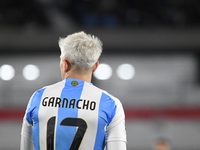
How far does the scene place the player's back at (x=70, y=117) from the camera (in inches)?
55.4

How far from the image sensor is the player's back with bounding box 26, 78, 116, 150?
1.41 metres

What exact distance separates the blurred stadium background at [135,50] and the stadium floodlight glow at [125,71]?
0.16 ft

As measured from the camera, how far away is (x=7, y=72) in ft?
38.2

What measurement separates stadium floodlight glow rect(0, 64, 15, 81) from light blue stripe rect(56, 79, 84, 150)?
10607mm

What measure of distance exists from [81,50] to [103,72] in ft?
32.5

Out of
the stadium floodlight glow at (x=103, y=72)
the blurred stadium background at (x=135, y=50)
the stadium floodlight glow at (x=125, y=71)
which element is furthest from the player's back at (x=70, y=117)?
the stadium floodlight glow at (x=125, y=71)

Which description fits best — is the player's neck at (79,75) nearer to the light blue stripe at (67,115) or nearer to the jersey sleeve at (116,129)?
the light blue stripe at (67,115)

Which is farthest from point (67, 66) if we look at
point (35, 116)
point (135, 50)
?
point (135, 50)

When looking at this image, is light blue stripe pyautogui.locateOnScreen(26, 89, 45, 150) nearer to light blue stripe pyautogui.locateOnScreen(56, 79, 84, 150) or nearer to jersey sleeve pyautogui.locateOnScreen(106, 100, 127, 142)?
light blue stripe pyautogui.locateOnScreen(56, 79, 84, 150)

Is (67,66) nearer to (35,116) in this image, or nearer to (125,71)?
(35,116)

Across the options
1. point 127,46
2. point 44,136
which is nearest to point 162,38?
point 127,46

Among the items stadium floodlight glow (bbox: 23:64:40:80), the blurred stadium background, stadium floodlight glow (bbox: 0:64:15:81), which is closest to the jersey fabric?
the blurred stadium background

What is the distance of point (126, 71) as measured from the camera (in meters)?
11.5

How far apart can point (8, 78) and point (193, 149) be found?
7.15 meters
